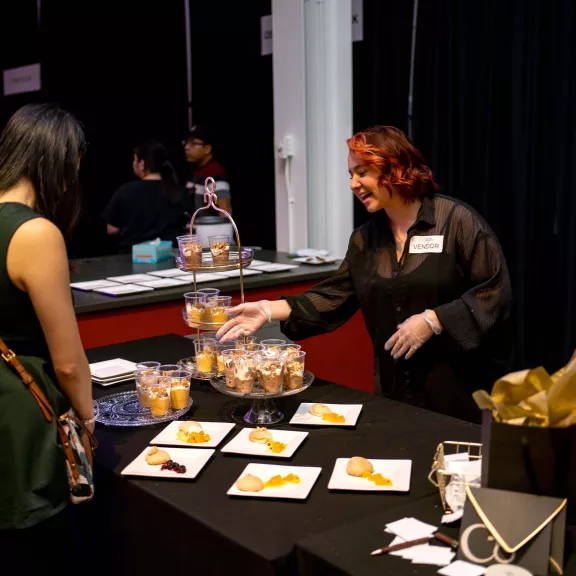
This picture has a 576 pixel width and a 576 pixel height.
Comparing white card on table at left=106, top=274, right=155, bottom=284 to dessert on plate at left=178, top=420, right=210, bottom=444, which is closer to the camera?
dessert on plate at left=178, top=420, right=210, bottom=444

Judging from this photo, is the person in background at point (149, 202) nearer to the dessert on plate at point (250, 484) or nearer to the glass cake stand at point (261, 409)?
the glass cake stand at point (261, 409)

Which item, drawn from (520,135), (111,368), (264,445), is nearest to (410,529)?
(264,445)

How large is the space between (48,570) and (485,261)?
147cm

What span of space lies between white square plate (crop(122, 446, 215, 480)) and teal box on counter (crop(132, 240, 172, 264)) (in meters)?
3.07

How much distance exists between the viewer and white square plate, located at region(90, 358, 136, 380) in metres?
2.57

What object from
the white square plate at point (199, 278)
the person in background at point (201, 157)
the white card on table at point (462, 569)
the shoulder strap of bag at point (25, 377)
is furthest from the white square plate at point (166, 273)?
the white card on table at point (462, 569)

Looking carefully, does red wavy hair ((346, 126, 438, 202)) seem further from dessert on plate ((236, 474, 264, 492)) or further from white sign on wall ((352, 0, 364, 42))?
white sign on wall ((352, 0, 364, 42))

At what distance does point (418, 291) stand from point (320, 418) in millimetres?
592

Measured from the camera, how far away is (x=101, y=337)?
3.78 m

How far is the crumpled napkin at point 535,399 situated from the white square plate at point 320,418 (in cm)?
76

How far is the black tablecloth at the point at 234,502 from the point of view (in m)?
1.49

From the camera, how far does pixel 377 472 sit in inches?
68.7

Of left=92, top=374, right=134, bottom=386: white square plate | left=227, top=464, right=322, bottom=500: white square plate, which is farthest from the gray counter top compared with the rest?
left=227, top=464, right=322, bottom=500: white square plate

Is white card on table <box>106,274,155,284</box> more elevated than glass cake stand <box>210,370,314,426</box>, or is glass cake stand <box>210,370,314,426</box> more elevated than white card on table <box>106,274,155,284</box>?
white card on table <box>106,274,155,284</box>
